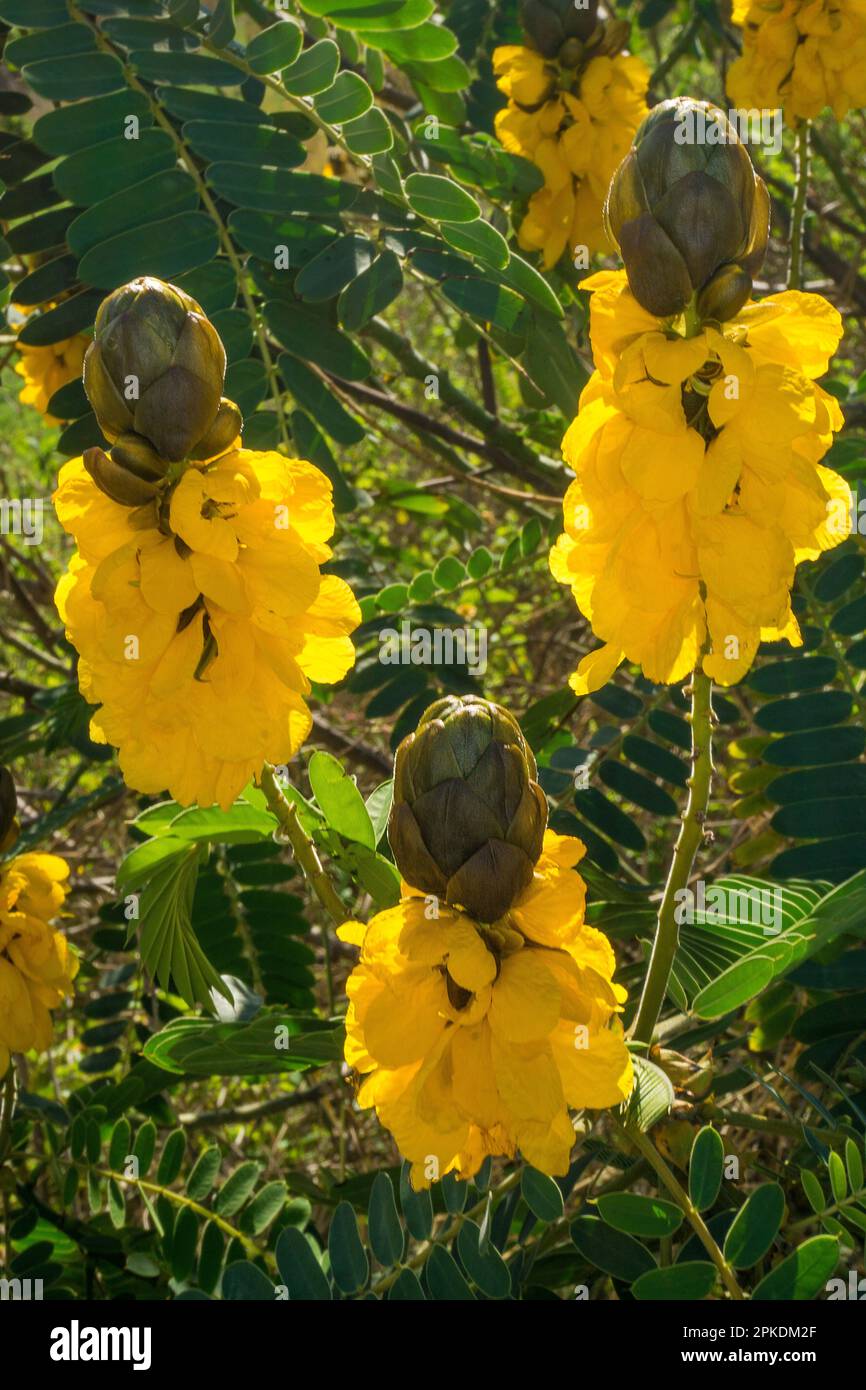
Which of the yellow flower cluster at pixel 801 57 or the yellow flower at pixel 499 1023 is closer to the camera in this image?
the yellow flower at pixel 499 1023

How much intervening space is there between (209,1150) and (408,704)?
625 mm

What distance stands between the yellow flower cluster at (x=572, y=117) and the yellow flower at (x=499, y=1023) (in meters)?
1.24

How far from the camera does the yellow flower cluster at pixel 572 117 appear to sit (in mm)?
1789

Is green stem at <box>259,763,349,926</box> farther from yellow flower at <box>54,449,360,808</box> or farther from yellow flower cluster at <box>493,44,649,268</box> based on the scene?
yellow flower cluster at <box>493,44,649,268</box>

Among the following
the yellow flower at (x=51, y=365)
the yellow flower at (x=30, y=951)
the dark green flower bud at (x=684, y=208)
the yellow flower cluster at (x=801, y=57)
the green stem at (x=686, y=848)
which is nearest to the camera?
the dark green flower bud at (x=684, y=208)

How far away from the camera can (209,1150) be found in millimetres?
1500

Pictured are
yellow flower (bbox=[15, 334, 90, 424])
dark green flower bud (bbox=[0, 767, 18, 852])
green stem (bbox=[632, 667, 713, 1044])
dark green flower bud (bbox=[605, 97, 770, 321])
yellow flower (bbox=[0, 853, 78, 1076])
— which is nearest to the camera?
dark green flower bud (bbox=[605, 97, 770, 321])

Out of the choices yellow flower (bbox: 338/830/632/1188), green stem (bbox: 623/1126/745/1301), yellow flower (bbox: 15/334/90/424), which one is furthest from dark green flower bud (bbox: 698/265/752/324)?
yellow flower (bbox: 15/334/90/424)

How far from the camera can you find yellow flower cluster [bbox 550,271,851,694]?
0.80 metres

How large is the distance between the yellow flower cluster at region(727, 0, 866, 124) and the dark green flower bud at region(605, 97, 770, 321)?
1.10 meters

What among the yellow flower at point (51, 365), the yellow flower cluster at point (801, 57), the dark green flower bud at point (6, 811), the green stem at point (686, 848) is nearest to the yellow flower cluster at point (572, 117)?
the yellow flower cluster at point (801, 57)

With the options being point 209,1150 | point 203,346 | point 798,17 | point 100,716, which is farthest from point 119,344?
point 798,17

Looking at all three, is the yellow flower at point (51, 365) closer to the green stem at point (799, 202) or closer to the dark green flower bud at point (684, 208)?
the green stem at point (799, 202)
